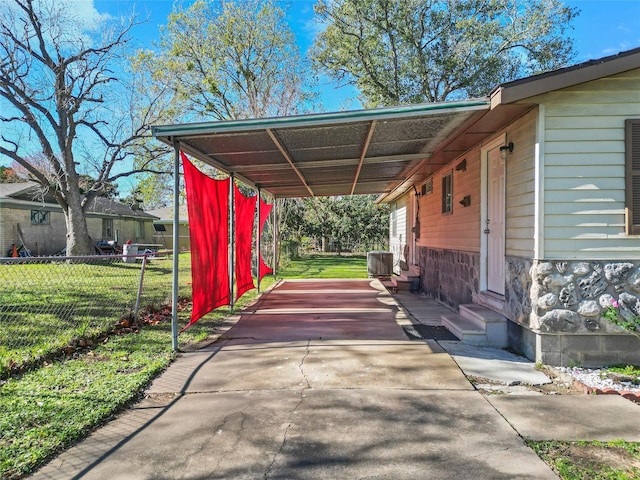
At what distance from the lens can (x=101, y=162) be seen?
15.9 m

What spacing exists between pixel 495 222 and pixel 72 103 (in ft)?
48.6

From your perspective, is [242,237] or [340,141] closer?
[340,141]

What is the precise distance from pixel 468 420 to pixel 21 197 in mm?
20220

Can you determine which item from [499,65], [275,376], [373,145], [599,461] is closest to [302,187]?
[373,145]

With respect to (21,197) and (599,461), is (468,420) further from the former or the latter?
(21,197)

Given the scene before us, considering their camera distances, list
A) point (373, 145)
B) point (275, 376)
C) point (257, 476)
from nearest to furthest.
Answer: point (257, 476)
point (275, 376)
point (373, 145)

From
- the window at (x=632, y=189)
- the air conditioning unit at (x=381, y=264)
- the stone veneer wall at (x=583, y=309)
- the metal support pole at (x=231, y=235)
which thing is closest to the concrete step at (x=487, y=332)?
the stone veneer wall at (x=583, y=309)

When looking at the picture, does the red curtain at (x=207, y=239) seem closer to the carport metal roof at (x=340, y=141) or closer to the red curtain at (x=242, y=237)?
the carport metal roof at (x=340, y=141)

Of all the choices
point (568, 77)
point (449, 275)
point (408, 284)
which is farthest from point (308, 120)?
point (408, 284)

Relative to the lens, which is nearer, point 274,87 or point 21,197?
point 274,87

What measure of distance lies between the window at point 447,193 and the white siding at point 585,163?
3.22 m

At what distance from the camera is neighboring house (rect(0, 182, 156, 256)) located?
54.7ft

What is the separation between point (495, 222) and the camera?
5402 millimetres

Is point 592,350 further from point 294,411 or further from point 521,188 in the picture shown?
point 294,411
